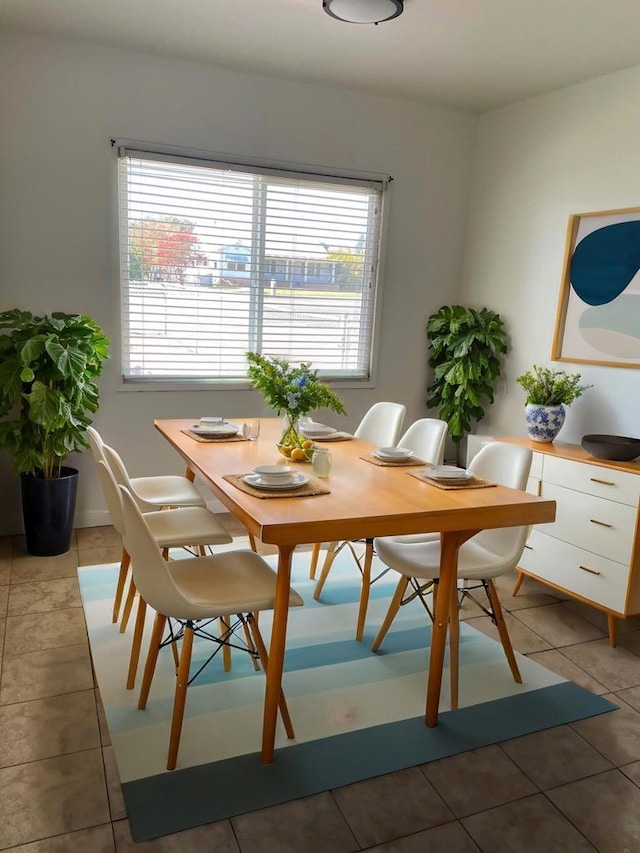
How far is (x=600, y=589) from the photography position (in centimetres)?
313

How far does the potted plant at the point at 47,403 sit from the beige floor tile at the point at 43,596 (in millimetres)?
412

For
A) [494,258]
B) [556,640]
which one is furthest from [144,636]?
[494,258]

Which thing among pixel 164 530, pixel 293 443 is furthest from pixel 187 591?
pixel 293 443

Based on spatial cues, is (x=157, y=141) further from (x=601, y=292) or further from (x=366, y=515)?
(x=366, y=515)

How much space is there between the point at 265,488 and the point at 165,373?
228 cm

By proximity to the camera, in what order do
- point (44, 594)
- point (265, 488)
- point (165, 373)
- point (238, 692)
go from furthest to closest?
1. point (165, 373)
2. point (44, 594)
3. point (238, 692)
4. point (265, 488)

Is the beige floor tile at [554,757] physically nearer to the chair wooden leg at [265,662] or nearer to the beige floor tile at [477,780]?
the beige floor tile at [477,780]

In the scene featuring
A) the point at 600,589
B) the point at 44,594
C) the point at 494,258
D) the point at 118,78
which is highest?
the point at 118,78

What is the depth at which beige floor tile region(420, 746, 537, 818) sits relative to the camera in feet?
6.56

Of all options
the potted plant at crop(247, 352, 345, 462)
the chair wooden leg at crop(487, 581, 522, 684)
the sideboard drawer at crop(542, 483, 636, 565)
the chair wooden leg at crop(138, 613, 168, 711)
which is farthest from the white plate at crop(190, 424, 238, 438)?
the sideboard drawer at crop(542, 483, 636, 565)

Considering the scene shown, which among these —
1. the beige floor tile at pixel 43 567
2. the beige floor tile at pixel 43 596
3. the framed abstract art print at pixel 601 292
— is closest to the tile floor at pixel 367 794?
the beige floor tile at pixel 43 596

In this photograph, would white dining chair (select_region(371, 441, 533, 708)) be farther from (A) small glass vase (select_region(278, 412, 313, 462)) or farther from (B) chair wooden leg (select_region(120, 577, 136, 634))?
(B) chair wooden leg (select_region(120, 577, 136, 634))

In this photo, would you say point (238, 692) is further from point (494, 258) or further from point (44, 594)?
point (494, 258)

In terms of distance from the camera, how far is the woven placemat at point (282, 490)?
7.38 feet
